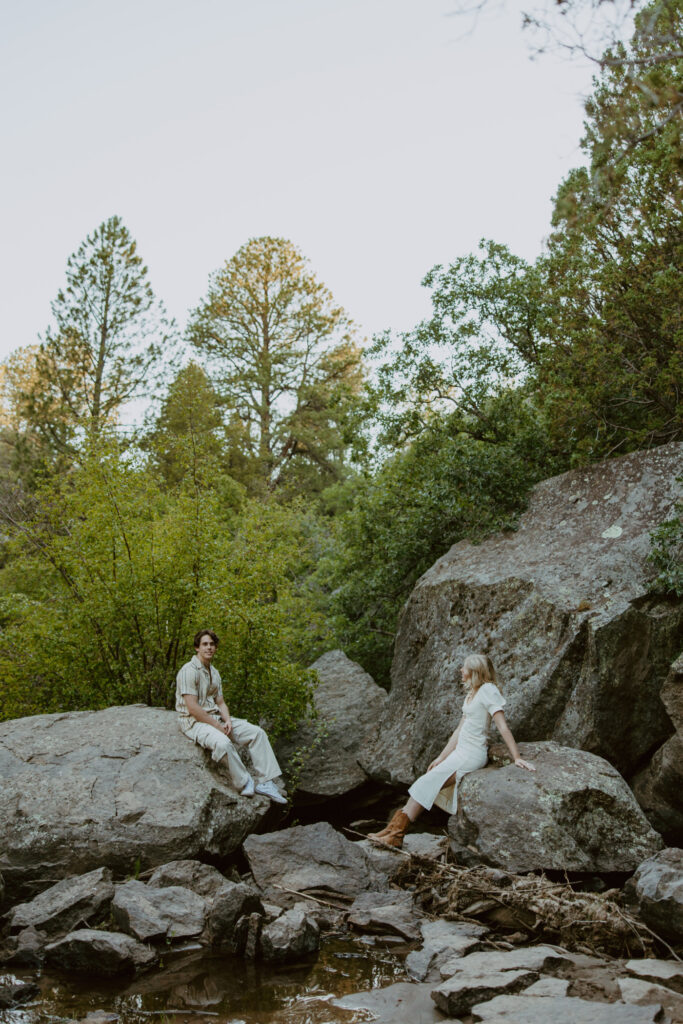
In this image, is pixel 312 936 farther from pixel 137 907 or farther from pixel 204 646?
pixel 204 646

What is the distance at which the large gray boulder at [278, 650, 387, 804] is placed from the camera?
1073 cm

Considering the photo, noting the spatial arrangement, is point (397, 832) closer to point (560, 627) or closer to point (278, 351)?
point (560, 627)

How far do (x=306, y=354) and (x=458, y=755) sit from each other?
22.7m

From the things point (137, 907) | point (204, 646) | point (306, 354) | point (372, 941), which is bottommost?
point (372, 941)

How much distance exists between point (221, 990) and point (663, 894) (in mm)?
3009

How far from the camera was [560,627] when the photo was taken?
8.62 metres

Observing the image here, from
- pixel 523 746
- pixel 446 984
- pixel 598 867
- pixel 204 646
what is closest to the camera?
pixel 446 984

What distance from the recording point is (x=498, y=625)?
30.5 feet

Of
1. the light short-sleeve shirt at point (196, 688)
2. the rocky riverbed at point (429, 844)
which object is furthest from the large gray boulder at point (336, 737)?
the light short-sleeve shirt at point (196, 688)

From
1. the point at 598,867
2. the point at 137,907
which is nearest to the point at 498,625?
the point at 598,867

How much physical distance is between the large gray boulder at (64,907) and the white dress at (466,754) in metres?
3.13

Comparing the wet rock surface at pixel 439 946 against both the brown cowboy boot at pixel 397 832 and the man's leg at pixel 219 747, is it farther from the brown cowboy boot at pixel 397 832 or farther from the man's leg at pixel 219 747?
the man's leg at pixel 219 747

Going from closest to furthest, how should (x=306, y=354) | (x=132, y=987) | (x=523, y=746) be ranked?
(x=132, y=987) → (x=523, y=746) → (x=306, y=354)

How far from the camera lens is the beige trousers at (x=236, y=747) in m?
8.10
